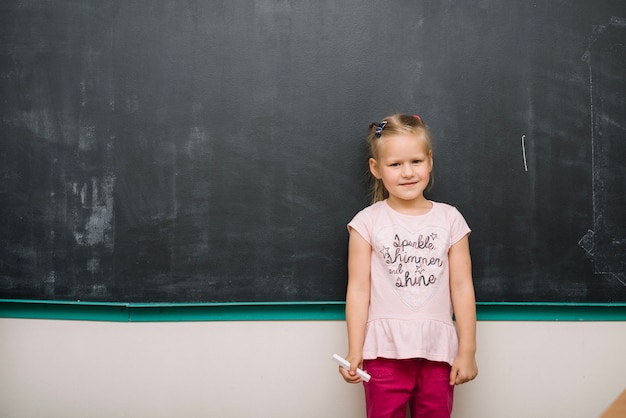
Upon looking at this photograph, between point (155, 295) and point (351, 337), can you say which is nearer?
point (351, 337)

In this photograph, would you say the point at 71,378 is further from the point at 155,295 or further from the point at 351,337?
the point at 351,337

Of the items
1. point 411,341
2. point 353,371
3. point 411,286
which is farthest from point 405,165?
point 353,371

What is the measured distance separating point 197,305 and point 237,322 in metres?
0.14

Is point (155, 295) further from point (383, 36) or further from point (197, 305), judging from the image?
point (383, 36)

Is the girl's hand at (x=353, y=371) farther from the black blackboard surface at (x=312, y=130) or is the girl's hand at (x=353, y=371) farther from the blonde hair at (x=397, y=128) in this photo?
the blonde hair at (x=397, y=128)

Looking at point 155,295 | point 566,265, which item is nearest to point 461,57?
point 566,265

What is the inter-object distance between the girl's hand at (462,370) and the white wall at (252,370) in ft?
0.78

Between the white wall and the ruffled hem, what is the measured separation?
0.78ft

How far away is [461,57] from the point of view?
1.78 metres

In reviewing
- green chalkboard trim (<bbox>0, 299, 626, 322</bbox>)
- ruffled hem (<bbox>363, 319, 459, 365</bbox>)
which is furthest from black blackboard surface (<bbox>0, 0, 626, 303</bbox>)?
ruffled hem (<bbox>363, 319, 459, 365</bbox>)

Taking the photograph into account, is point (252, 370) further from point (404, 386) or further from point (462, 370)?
point (462, 370)

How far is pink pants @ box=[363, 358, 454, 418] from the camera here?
1.58 metres

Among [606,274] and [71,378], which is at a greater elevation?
[606,274]

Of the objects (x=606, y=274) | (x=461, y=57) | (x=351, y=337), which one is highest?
(x=461, y=57)
